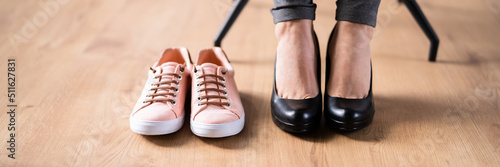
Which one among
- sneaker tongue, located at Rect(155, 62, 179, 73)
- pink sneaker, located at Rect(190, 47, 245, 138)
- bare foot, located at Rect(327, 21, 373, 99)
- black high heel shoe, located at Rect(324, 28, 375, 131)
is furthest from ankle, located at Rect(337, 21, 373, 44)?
sneaker tongue, located at Rect(155, 62, 179, 73)

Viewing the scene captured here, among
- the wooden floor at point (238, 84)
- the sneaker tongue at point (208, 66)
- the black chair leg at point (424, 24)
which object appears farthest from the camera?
the black chair leg at point (424, 24)

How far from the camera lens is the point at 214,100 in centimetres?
92

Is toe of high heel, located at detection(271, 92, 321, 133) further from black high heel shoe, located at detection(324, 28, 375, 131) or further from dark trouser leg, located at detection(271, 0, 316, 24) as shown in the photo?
dark trouser leg, located at detection(271, 0, 316, 24)

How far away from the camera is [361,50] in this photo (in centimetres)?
93

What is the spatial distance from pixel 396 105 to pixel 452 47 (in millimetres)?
452

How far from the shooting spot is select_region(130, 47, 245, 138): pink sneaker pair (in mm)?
883

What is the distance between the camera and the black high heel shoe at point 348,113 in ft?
2.89

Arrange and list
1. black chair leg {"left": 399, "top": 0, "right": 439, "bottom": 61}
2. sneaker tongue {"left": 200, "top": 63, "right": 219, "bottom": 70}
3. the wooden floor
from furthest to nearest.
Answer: black chair leg {"left": 399, "top": 0, "right": 439, "bottom": 61} → sneaker tongue {"left": 200, "top": 63, "right": 219, "bottom": 70} → the wooden floor

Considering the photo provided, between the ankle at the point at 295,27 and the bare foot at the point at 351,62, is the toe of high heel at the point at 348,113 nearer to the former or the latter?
the bare foot at the point at 351,62

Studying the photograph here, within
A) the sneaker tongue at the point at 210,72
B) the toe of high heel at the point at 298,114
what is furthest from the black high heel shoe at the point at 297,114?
the sneaker tongue at the point at 210,72

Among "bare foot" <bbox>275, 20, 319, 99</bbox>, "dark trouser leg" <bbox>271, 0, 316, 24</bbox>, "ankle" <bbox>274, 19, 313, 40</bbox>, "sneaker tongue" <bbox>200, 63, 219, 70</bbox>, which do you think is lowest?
"sneaker tongue" <bbox>200, 63, 219, 70</bbox>

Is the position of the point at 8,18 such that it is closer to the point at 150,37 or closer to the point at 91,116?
the point at 150,37

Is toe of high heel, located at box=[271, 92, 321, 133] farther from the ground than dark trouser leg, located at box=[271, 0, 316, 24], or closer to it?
closer to it

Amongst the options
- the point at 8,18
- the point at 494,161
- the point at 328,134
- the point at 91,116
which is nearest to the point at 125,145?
the point at 91,116
